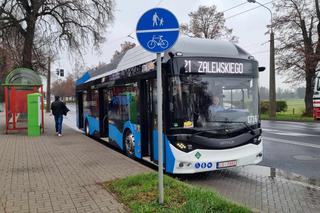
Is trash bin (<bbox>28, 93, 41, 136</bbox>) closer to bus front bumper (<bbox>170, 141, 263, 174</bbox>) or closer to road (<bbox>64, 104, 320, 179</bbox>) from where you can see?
road (<bbox>64, 104, 320, 179</bbox>)

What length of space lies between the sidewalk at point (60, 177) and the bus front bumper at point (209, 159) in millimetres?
856

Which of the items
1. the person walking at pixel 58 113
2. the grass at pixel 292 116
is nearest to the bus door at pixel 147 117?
the person walking at pixel 58 113

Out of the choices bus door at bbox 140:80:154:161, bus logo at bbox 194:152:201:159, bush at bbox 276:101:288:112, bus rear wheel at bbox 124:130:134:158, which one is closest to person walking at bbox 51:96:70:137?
bus rear wheel at bbox 124:130:134:158

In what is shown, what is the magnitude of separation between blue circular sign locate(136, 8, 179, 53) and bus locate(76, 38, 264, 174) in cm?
208

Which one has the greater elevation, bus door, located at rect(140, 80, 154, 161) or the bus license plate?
Result: bus door, located at rect(140, 80, 154, 161)

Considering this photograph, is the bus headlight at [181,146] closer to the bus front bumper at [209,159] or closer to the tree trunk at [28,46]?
the bus front bumper at [209,159]

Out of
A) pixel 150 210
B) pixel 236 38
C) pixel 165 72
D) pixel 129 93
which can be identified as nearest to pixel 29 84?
pixel 129 93

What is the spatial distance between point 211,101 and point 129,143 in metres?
3.21

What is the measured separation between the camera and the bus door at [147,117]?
26.9 feet

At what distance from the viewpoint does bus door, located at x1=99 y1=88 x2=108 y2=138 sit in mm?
12337

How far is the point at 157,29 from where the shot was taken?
196 inches

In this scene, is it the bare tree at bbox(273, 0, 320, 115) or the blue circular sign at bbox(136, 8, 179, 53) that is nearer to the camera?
the blue circular sign at bbox(136, 8, 179, 53)

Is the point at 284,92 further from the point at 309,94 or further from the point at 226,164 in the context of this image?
the point at 226,164

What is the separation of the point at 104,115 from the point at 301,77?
21.9 meters
